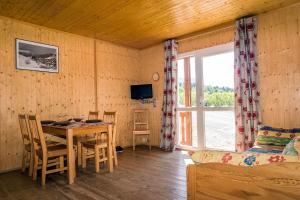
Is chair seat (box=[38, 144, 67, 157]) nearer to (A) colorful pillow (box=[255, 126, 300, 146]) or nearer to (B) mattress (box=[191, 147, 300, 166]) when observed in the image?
(B) mattress (box=[191, 147, 300, 166])

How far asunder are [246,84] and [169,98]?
1726 millimetres

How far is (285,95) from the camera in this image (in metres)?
3.32

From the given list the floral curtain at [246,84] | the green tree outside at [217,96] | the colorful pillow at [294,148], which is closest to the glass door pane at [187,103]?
the green tree outside at [217,96]

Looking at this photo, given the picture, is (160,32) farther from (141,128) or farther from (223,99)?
(141,128)

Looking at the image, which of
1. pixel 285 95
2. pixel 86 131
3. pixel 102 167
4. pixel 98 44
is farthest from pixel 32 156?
pixel 285 95

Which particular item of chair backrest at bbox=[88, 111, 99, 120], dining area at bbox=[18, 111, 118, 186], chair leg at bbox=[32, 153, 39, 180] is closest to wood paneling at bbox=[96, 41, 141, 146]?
chair backrest at bbox=[88, 111, 99, 120]

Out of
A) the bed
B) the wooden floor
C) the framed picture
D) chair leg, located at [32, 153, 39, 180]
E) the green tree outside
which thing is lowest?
the wooden floor

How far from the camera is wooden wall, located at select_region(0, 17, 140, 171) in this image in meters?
3.51

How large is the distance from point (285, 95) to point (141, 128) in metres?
3.34

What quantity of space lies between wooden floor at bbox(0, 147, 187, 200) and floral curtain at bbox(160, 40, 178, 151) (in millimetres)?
1031

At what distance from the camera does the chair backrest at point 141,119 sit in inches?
211

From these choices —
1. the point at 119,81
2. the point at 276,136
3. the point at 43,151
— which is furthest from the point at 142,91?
the point at 276,136

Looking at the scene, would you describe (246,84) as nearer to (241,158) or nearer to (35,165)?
(241,158)

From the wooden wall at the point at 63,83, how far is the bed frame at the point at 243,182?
3.48 metres
